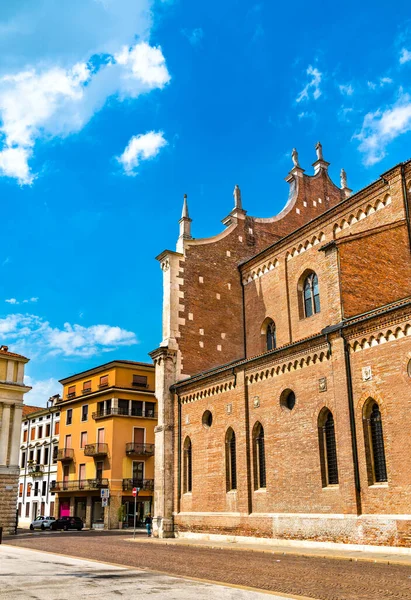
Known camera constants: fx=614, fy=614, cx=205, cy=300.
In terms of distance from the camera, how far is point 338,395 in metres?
19.0

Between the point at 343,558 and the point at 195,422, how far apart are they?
11.8 metres

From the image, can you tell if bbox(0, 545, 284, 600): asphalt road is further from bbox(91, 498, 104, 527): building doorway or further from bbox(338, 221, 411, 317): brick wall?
bbox(91, 498, 104, 527): building doorway

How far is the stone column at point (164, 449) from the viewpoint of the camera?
27.4m

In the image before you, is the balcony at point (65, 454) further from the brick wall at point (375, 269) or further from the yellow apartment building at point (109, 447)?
the brick wall at point (375, 269)

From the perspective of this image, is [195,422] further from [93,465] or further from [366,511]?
[93,465]

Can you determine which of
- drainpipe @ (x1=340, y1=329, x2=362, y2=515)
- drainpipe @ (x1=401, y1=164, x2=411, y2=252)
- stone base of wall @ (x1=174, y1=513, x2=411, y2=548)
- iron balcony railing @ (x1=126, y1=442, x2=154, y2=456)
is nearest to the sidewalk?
stone base of wall @ (x1=174, y1=513, x2=411, y2=548)

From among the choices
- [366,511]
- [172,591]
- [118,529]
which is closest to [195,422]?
[366,511]

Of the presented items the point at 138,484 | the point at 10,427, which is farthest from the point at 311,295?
the point at 138,484

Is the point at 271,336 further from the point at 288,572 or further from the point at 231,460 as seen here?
the point at 288,572

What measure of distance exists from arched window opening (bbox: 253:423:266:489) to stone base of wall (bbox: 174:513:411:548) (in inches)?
47.3

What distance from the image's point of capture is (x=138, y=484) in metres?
45.3

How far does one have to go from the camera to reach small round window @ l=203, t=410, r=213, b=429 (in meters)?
26.2

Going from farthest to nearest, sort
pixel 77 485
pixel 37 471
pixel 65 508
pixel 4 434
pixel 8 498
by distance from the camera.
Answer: pixel 37 471
pixel 65 508
pixel 77 485
pixel 4 434
pixel 8 498

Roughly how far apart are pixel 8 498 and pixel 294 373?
69.8 ft
